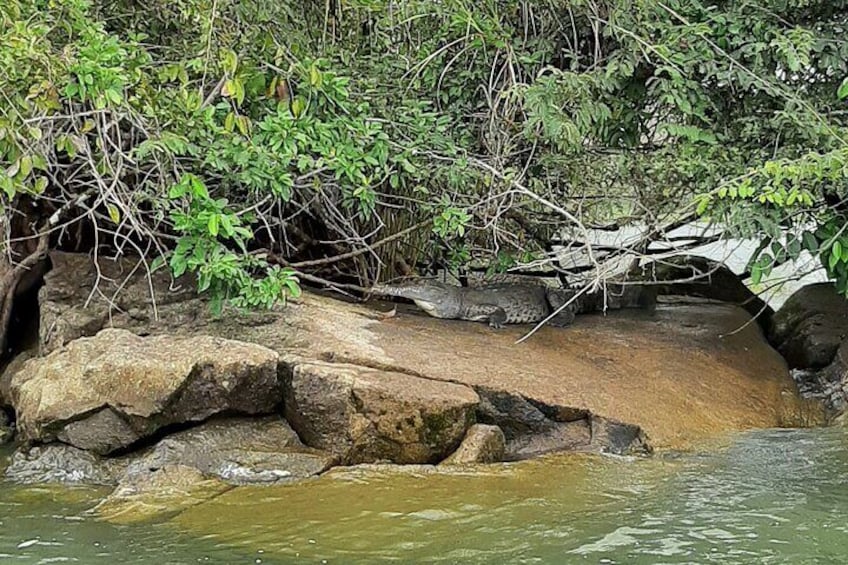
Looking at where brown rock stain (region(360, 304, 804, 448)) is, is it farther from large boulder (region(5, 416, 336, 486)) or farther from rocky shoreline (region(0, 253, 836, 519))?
large boulder (region(5, 416, 336, 486))

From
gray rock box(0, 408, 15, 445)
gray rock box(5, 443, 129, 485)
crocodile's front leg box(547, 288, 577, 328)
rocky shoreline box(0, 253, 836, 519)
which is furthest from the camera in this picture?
crocodile's front leg box(547, 288, 577, 328)

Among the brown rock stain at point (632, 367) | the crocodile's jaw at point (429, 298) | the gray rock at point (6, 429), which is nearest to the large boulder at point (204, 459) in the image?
the gray rock at point (6, 429)

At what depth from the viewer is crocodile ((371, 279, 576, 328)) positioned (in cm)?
741

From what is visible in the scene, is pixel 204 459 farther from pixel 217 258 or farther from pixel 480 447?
pixel 480 447

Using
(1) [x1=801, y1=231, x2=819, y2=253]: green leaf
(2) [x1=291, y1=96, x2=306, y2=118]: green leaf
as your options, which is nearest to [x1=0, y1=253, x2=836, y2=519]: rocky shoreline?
(1) [x1=801, y1=231, x2=819, y2=253]: green leaf

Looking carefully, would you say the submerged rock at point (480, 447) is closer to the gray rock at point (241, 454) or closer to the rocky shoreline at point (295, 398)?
the rocky shoreline at point (295, 398)

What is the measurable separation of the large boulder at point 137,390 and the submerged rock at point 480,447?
3.85 ft

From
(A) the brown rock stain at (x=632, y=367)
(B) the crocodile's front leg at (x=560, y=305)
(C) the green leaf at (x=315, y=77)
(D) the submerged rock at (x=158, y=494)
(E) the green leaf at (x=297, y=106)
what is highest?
(C) the green leaf at (x=315, y=77)

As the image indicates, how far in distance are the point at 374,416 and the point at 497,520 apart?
47.3 inches

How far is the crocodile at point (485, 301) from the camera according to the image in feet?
24.3

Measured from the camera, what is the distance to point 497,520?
4.05 m

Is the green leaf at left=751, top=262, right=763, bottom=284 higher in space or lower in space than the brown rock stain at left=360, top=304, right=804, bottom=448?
higher

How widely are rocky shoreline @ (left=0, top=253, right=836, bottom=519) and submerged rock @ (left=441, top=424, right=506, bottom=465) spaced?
0.03 feet

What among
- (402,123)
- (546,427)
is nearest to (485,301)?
(402,123)
